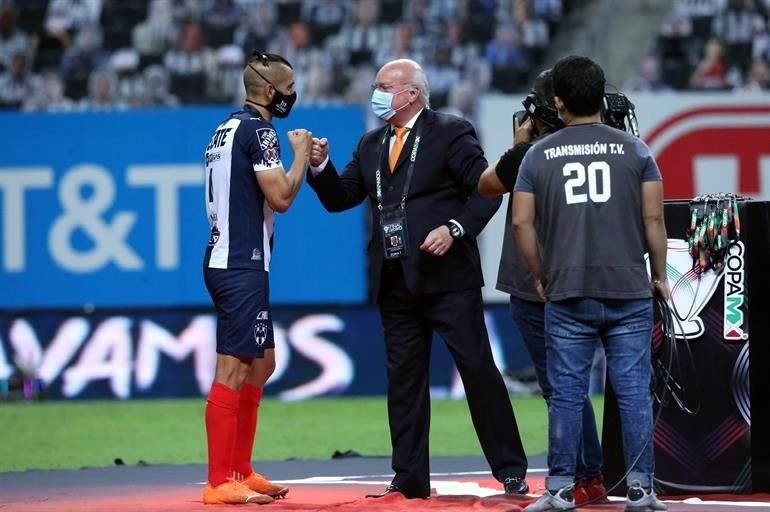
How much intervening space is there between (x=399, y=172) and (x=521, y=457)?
1.61 meters

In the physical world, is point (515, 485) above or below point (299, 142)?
below

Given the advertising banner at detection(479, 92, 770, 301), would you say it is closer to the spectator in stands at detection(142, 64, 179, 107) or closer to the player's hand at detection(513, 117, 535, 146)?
the spectator in stands at detection(142, 64, 179, 107)

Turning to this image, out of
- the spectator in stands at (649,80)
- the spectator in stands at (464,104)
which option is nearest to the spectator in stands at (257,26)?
the spectator in stands at (464,104)

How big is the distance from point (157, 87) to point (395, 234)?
38.2ft

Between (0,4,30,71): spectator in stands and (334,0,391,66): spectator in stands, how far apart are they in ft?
14.1

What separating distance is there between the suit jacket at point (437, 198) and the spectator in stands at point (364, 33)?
1151 cm

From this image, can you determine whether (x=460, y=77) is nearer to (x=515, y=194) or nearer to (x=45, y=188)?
(x=45, y=188)

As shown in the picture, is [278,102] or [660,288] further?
[278,102]

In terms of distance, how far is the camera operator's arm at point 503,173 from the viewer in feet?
24.3

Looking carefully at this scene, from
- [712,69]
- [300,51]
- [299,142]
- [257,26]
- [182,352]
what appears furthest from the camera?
[257,26]

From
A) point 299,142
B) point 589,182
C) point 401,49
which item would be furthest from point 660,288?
point 401,49

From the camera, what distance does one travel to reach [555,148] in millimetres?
6984

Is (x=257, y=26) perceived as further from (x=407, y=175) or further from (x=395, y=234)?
(x=395, y=234)

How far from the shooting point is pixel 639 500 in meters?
6.93
